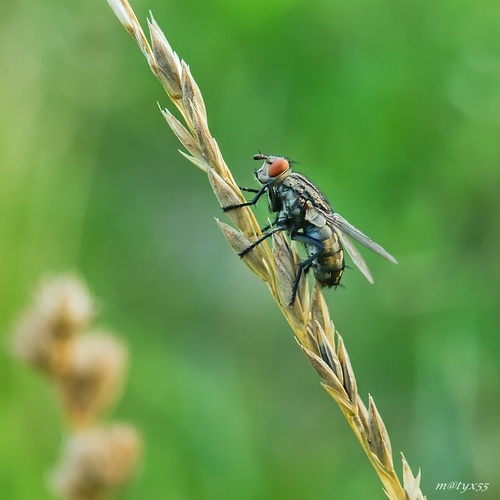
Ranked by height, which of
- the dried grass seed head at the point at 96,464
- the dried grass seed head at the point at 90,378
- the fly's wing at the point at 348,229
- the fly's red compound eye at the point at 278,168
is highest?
the fly's red compound eye at the point at 278,168

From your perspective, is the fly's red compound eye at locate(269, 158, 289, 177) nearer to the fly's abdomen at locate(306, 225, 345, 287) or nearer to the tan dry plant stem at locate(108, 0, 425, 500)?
the fly's abdomen at locate(306, 225, 345, 287)

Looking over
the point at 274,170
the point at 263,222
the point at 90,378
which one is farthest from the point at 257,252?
the point at 263,222

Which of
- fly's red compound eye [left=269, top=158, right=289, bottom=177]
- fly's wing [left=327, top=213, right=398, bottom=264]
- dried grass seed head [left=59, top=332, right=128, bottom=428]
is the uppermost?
fly's red compound eye [left=269, top=158, right=289, bottom=177]

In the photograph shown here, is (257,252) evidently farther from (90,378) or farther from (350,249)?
(350,249)

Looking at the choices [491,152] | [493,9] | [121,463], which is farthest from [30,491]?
[493,9]

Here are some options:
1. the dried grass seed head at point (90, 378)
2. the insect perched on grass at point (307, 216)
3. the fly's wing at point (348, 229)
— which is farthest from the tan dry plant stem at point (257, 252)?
the insect perched on grass at point (307, 216)

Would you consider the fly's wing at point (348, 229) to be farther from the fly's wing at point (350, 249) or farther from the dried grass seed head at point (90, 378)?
the dried grass seed head at point (90, 378)

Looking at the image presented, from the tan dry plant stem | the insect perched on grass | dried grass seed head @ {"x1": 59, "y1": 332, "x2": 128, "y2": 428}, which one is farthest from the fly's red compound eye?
dried grass seed head @ {"x1": 59, "y1": 332, "x2": 128, "y2": 428}
